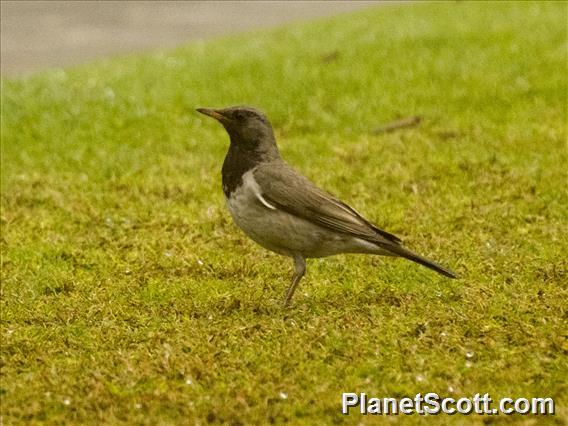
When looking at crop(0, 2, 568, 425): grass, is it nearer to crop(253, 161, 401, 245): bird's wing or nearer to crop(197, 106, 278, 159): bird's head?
crop(253, 161, 401, 245): bird's wing

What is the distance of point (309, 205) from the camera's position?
932 cm

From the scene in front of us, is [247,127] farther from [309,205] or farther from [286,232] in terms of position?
[286,232]

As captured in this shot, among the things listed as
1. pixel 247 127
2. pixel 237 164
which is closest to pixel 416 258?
pixel 237 164

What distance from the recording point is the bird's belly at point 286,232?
917 centimetres

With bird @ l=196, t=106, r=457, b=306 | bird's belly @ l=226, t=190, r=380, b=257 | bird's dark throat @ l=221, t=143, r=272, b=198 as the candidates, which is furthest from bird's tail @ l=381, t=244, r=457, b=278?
bird's dark throat @ l=221, t=143, r=272, b=198

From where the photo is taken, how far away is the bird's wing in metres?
9.20

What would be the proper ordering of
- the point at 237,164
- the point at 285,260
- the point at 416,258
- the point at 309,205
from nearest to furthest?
1. the point at 416,258
2. the point at 309,205
3. the point at 237,164
4. the point at 285,260

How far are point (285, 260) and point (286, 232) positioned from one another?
7.77 feet

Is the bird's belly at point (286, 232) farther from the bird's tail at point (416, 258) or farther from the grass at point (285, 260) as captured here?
the grass at point (285, 260)

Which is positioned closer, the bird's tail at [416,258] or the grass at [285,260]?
the grass at [285,260]

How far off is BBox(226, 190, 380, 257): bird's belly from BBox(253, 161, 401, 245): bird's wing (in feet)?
0.24

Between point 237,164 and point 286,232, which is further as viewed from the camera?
point 237,164

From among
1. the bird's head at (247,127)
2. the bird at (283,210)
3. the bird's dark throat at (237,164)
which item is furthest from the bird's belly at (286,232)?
the bird's head at (247,127)

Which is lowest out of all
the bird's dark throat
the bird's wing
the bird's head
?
the bird's wing
